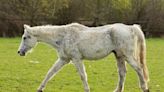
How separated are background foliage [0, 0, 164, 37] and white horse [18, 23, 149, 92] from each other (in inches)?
1200

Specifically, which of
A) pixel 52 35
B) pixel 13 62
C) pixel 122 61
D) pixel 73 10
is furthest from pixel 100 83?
pixel 73 10

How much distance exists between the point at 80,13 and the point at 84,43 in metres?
34.6

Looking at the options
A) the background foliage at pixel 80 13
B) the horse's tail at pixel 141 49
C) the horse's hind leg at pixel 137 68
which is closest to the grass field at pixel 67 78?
the horse's tail at pixel 141 49

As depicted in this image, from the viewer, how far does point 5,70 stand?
15.3 m

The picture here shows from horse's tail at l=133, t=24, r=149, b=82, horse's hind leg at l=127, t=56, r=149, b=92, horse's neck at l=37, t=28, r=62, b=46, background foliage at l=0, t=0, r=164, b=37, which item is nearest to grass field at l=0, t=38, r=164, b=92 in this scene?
horse's tail at l=133, t=24, r=149, b=82

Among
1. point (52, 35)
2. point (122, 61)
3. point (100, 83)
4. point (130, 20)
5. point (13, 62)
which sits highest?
point (52, 35)

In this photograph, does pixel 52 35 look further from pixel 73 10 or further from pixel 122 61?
pixel 73 10

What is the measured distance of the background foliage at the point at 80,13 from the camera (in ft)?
134

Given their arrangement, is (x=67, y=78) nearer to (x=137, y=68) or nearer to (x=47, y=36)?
(x=47, y=36)

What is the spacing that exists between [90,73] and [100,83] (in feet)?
8.38

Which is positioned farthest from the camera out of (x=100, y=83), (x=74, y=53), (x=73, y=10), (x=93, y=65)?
(x=73, y=10)

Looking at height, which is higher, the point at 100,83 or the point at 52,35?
the point at 52,35

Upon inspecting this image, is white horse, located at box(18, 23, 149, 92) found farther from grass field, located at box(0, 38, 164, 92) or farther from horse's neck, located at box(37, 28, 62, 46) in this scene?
grass field, located at box(0, 38, 164, 92)

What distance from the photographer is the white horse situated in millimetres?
9641
